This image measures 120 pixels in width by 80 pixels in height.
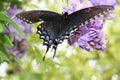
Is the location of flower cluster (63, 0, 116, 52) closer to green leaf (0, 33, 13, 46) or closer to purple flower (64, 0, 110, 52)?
purple flower (64, 0, 110, 52)

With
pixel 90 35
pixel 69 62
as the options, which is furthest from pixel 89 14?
pixel 69 62

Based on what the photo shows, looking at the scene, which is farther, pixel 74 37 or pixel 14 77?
pixel 14 77

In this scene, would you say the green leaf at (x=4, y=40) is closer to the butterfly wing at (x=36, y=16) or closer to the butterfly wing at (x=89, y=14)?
the butterfly wing at (x=36, y=16)

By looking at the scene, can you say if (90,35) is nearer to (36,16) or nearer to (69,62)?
(36,16)

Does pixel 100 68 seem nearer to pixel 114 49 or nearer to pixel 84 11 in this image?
pixel 114 49

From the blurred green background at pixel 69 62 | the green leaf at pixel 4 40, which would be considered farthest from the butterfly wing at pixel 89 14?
the blurred green background at pixel 69 62

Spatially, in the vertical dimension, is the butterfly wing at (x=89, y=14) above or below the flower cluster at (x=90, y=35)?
above

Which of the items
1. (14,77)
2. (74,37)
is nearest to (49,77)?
(14,77)
